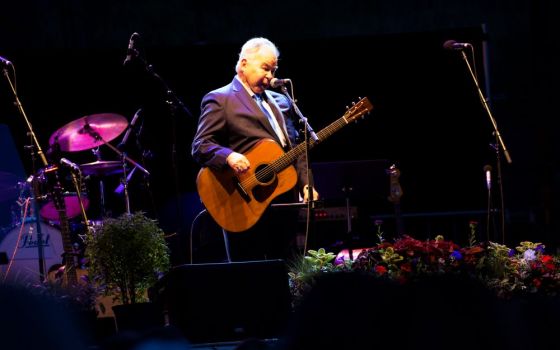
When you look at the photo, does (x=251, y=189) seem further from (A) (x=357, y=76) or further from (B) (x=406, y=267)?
(A) (x=357, y=76)

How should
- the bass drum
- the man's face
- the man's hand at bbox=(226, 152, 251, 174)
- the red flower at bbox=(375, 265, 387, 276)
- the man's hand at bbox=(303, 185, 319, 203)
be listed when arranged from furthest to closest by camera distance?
the bass drum
the man's face
the man's hand at bbox=(303, 185, 319, 203)
the man's hand at bbox=(226, 152, 251, 174)
the red flower at bbox=(375, 265, 387, 276)

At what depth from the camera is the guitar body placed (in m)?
4.96

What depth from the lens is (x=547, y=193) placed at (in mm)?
8859

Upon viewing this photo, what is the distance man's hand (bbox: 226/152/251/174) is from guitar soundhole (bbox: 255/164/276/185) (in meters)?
0.22

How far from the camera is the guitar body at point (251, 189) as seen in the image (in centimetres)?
496

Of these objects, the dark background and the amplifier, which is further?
the dark background

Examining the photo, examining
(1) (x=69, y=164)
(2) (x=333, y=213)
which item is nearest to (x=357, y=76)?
(2) (x=333, y=213)

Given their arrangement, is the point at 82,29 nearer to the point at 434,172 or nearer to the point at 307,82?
the point at 307,82

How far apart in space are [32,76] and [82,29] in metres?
0.74

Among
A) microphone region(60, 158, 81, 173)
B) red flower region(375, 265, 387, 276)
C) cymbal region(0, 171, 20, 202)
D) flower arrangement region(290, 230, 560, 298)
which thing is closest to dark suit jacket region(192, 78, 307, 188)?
flower arrangement region(290, 230, 560, 298)

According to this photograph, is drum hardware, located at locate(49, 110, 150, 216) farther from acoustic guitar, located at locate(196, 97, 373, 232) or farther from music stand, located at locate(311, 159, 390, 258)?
acoustic guitar, located at locate(196, 97, 373, 232)

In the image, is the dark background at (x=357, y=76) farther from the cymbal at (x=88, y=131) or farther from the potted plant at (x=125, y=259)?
the potted plant at (x=125, y=259)

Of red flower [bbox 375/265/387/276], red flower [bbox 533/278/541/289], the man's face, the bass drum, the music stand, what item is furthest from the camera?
the bass drum

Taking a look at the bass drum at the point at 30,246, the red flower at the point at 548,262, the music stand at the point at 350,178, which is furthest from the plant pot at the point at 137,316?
the bass drum at the point at 30,246
